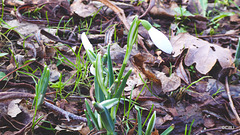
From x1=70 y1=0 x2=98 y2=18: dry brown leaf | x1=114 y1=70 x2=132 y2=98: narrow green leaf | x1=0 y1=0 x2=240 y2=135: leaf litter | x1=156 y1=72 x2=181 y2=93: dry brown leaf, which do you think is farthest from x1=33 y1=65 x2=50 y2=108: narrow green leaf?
x1=70 y1=0 x2=98 y2=18: dry brown leaf

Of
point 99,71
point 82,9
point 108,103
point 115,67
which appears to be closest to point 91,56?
point 99,71

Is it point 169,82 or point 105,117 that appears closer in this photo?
point 105,117

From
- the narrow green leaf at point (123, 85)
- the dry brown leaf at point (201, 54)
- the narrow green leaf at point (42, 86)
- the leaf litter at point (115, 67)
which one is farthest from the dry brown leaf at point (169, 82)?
the narrow green leaf at point (42, 86)

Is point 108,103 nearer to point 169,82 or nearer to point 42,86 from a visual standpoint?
point 42,86

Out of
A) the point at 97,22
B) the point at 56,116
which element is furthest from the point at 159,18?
the point at 56,116

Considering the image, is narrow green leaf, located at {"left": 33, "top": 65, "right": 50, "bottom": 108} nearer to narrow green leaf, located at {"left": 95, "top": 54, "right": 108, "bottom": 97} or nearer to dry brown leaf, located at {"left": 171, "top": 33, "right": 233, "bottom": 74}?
narrow green leaf, located at {"left": 95, "top": 54, "right": 108, "bottom": 97}

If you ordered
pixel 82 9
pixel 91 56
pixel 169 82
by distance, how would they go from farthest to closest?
pixel 82 9 → pixel 169 82 → pixel 91 56

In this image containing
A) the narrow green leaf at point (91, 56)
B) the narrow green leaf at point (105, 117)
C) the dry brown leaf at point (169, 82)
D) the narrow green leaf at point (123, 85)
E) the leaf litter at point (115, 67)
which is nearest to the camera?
the narrow green leaf at point (105, 117)

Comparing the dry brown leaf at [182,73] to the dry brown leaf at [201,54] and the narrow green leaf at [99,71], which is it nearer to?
the dry brown leaf at [201,54]
